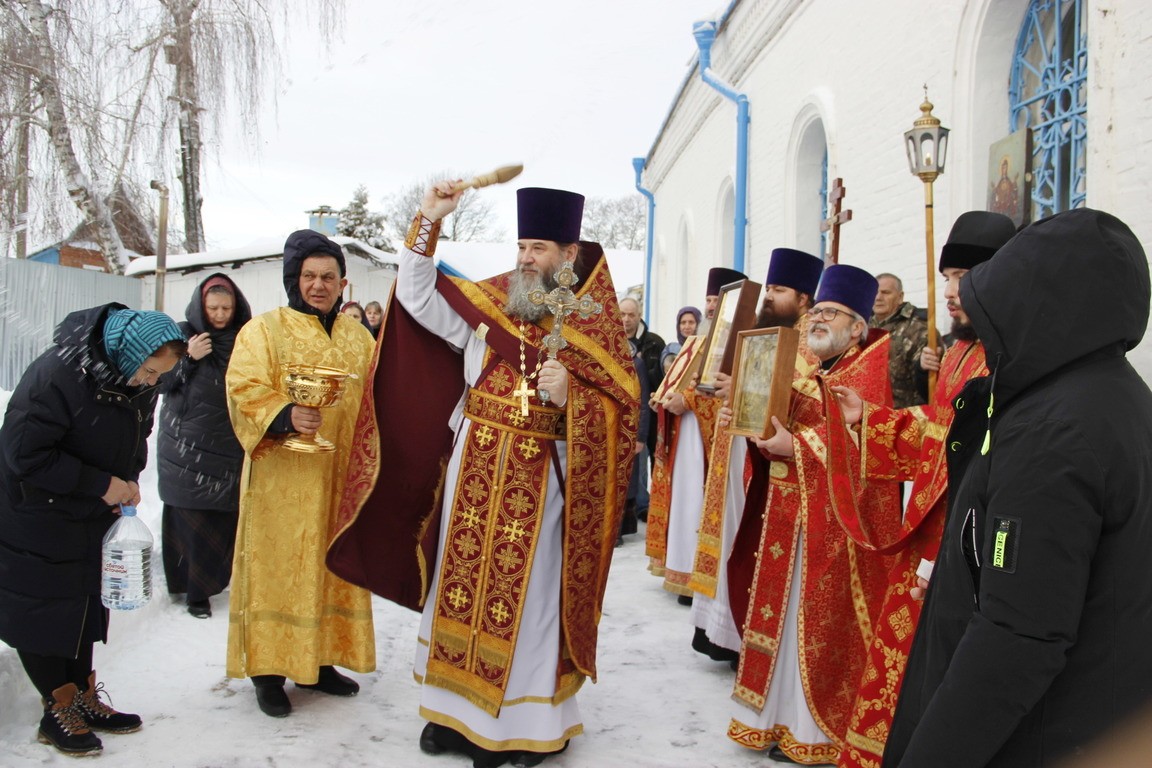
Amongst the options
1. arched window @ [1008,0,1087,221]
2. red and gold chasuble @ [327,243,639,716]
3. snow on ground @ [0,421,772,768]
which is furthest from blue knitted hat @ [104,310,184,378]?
arched window @ [1008,0,1087,221]

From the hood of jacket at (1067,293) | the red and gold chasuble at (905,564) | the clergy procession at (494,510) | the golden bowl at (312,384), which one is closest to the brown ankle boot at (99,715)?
the clergy procession at (494,510)

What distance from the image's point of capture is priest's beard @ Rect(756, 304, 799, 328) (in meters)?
4.60

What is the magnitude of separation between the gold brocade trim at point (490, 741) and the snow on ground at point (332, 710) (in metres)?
0.12

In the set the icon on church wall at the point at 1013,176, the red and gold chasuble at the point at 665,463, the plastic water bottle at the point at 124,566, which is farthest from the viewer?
the red and gold chasuble at the point at 665,463

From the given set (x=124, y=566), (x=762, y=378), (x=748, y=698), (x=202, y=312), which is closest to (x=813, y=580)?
(x=748, y=698)

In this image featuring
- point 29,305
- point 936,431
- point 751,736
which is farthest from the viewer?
point 29,305

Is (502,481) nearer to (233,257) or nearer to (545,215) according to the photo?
(545,215)

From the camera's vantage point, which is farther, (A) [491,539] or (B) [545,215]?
(B) [545,215]

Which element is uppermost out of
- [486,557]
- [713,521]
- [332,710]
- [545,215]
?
[545,215]

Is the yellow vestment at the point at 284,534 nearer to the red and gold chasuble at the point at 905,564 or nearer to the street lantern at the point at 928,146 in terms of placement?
the red and gold chasuble at the point at 905,564

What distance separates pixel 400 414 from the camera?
12.9ft

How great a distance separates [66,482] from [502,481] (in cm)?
155

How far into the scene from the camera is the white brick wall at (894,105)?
13.8 ft

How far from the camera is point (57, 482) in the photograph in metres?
3.34
